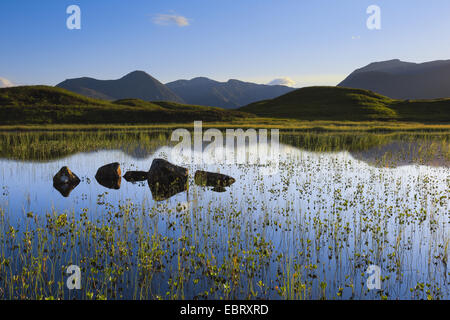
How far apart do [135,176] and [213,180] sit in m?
4.91

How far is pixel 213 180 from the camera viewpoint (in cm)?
1708

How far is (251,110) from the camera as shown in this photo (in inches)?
5960

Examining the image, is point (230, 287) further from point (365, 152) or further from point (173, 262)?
point (365, 152)

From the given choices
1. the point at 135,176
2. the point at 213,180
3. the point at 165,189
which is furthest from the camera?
the point at 135,176

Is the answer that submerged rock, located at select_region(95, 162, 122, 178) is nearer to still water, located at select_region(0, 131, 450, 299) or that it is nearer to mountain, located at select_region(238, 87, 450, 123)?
still water, located at select_region(0, 131, 450, 299)

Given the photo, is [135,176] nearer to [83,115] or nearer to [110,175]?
[110,175]

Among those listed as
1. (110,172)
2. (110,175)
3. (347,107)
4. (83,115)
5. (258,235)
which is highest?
(347,107)

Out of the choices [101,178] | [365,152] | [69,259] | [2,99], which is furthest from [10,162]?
[2,99]

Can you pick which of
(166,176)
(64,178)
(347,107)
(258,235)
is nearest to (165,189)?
(166,176)

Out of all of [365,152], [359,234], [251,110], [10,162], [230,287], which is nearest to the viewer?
[230,287]

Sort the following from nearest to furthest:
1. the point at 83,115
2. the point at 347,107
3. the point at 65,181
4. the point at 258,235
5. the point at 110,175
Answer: the point at 258,235, the point at 65,181, the point at 110,175, the point at 83,115, the point at 347,107

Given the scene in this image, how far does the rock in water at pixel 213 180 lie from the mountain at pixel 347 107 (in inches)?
3689

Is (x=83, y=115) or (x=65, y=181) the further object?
(x=83, y=115)
